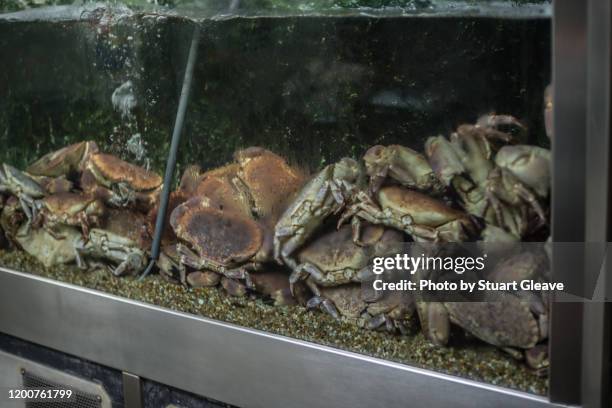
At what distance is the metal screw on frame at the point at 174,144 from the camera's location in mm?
1264

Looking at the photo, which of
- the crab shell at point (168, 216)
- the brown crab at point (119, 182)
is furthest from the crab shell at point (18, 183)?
the crab shell at point (168, 216)

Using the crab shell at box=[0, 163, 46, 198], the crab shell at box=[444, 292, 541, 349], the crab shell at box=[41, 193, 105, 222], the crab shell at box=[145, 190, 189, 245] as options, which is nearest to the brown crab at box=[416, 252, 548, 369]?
the crab shell at box=[444, 292, 541, 349]

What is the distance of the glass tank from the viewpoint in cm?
95

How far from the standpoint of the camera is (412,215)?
1054mm

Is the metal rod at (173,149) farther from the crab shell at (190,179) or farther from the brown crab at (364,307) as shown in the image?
the brown crab at (364,307)

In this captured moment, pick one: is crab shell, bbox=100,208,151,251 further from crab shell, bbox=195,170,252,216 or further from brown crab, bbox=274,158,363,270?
brown crab, bbox=274,158,363,270

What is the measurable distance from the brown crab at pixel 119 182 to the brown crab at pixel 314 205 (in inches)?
12.8

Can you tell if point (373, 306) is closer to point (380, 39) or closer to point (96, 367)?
point (380, 39)

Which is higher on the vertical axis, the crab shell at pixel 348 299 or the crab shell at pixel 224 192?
the crab shell at pixel 224 192

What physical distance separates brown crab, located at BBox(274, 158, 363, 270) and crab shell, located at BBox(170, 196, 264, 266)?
0.05 meters

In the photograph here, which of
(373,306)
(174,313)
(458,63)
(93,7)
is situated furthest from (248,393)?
(93,7)

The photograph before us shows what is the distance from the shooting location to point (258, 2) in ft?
3.80

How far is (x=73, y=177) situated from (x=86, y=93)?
21 centimetres

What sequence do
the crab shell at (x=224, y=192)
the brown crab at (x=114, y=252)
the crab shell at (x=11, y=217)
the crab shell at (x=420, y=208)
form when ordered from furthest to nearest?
the crab shell at (x=11, y=217)
the brown crab at (x=114, y=252)
the crab shell at (x=224, y=192)
the crab shell at (x=420, y=208)
